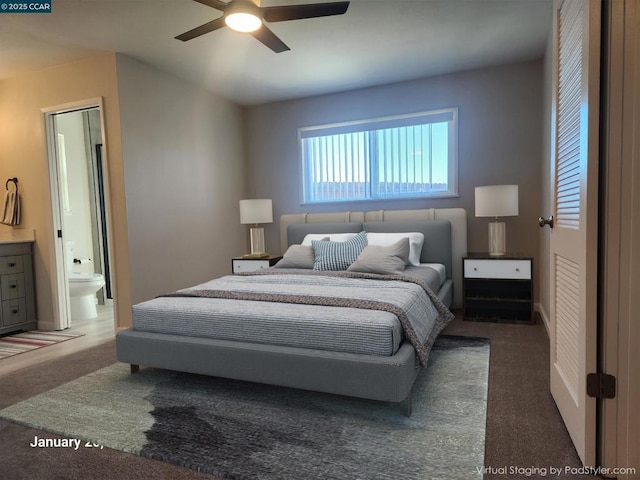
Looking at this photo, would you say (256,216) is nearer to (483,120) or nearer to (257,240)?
(257,240)

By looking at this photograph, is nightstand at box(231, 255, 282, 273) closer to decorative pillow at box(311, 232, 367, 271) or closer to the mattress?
decorative pillow at box(311, 232, 367, 271)

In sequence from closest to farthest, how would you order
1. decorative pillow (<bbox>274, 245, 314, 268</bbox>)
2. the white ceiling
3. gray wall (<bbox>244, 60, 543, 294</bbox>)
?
the white ceiling, decorative pillow (<bbox>274, 245, 314, 268</bbox>), gray wall (<bbox>244, 60, 543, 294</bbox>)

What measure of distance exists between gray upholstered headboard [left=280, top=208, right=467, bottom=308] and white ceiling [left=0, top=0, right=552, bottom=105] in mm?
1531

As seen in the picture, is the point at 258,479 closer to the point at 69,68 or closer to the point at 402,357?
the point at 402,357

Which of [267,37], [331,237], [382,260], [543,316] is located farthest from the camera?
[331,237]

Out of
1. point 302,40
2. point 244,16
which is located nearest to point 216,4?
point 244,16

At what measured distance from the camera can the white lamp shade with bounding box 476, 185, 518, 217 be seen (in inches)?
142

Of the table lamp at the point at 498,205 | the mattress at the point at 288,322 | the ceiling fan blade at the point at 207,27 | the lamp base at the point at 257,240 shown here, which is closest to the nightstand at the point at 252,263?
the lamp base at the point at 257,240

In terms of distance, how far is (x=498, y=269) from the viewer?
3.59 meters

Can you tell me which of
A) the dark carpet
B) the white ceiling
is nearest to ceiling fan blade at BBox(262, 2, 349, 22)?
the white ceiling

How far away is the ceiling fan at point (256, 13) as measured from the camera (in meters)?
2.19

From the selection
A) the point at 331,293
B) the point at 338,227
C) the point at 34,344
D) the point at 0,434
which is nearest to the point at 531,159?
the point at 338,227

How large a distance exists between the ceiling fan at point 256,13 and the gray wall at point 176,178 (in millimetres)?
1525

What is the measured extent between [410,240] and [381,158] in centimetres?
126
